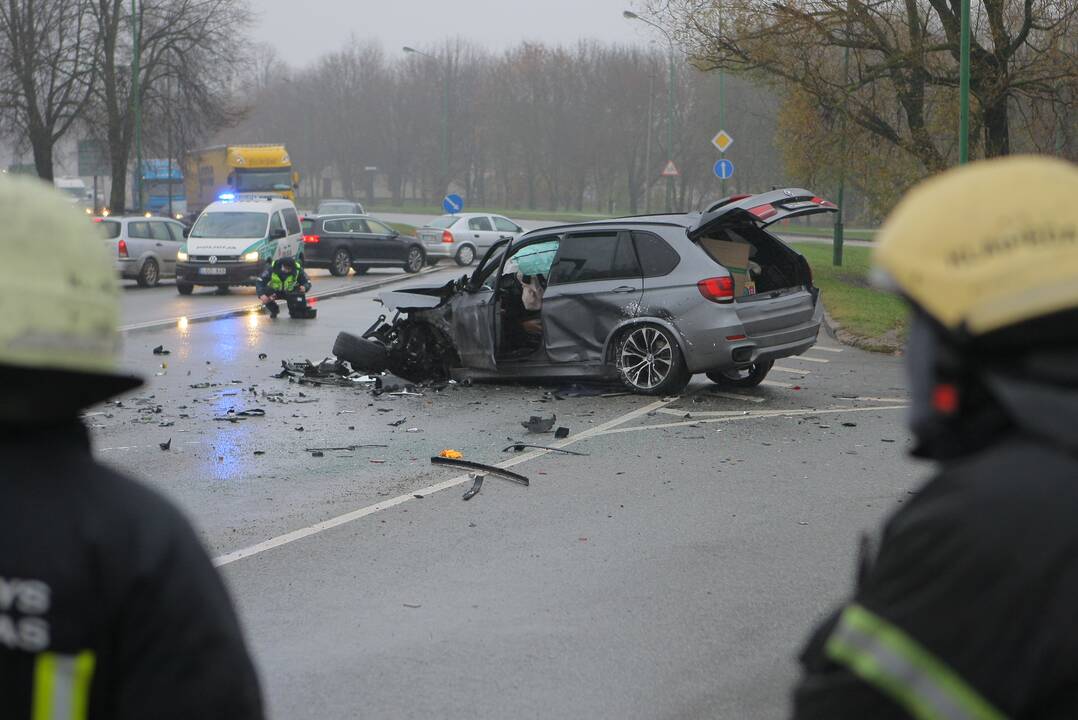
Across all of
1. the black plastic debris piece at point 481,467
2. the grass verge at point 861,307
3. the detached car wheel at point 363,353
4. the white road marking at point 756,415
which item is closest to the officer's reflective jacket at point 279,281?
the detached car wheel at point 363,353

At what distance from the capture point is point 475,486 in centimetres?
823

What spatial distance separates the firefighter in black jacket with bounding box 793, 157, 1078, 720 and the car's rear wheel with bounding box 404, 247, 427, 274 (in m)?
33.0

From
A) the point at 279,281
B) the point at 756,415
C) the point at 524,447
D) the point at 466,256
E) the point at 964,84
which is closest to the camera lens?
the point at 524,447

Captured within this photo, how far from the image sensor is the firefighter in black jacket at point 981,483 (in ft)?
4.41

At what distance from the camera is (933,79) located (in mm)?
24203

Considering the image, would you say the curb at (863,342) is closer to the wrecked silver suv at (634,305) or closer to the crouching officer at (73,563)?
the wrecked silver suv at (634,305)

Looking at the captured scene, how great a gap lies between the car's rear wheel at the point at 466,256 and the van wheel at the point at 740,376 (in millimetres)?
25379

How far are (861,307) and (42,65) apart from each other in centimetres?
3217

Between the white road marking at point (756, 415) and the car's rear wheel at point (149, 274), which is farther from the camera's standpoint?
the car's rear wheel at point (149, 274)

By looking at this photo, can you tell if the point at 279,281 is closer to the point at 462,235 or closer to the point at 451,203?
the point at 462,235

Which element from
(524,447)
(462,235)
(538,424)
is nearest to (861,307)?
(538,424)

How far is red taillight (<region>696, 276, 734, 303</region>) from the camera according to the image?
455 inches

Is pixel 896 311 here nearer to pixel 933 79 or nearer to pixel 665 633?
pixel 933 79

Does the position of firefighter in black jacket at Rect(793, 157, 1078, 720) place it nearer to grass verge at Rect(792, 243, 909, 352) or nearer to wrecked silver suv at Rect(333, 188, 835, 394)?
grass verge at Rect(792, 243, 909, 352)
